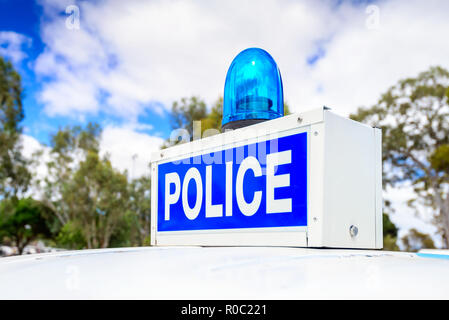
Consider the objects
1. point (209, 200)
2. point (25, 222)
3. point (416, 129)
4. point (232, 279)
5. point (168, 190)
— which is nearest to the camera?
point (232, 279)

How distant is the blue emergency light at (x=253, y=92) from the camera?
2.43 meters

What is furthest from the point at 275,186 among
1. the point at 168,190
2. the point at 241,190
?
the point at 168,190

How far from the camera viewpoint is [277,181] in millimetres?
2049

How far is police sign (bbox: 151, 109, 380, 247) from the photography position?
1.92 m

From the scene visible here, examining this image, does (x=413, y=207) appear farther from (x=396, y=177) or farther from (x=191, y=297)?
(x=191, y=297)

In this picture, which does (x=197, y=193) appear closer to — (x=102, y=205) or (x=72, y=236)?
(x=102, y=205)

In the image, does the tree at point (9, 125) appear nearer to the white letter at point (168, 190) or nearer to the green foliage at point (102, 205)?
the green foliage at point (102, 205)

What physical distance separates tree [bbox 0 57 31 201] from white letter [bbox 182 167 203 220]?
2389 centimetres

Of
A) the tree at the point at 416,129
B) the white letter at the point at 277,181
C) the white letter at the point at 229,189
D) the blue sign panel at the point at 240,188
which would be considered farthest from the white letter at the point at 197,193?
the tree at the point at 416,129

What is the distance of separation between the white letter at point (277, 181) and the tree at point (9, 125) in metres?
24.5

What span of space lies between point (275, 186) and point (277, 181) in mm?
25

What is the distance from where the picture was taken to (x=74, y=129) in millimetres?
32125

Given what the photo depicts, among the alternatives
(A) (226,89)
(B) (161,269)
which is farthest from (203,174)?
(B) (161,269)
